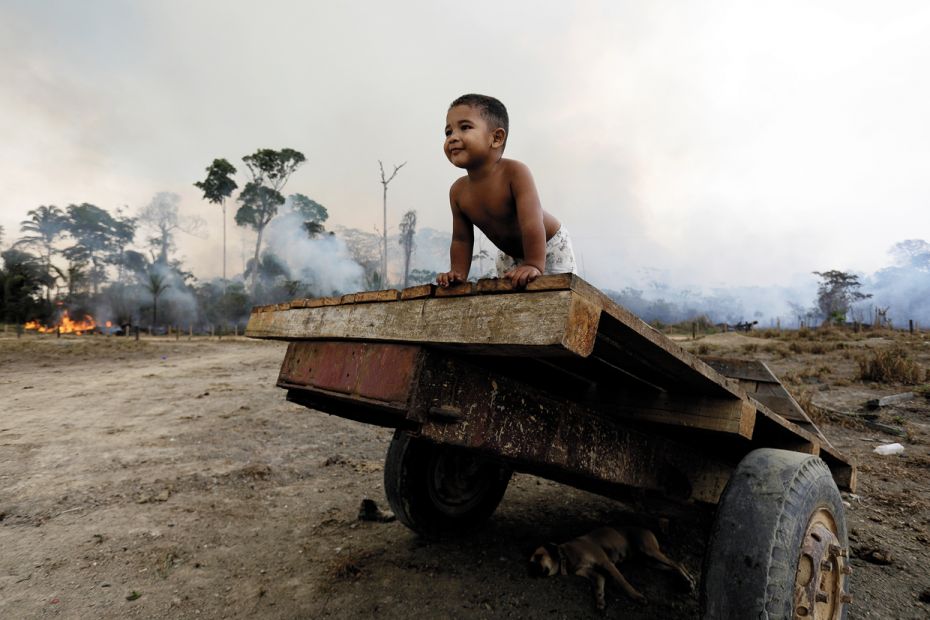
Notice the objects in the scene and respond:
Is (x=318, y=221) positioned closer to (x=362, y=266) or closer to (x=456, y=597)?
(x=362, y=266)

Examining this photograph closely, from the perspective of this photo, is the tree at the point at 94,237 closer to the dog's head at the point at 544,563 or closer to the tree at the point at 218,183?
the tree at the point at 218,183

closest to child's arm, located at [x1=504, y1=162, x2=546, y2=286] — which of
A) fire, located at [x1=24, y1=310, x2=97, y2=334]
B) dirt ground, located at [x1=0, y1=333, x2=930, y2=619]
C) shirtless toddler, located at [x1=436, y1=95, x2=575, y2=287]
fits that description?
shirtless toddler, located at [x1=436, y1=95, x2=575, y2=287]

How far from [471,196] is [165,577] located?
2.47 m

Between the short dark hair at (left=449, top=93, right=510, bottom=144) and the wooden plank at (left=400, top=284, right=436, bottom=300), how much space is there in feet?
2.54

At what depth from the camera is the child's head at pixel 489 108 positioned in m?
1.65

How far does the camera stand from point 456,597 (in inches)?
84.4

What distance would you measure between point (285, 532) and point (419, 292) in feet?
7.69

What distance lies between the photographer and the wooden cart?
1110mm

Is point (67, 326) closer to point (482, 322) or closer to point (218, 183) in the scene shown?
point (218, 183)

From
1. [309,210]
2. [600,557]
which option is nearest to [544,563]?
[600,557]

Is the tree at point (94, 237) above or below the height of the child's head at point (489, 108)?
above

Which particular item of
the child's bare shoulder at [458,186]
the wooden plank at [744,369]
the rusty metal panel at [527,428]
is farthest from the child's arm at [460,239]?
the wooden plank at [744,369]

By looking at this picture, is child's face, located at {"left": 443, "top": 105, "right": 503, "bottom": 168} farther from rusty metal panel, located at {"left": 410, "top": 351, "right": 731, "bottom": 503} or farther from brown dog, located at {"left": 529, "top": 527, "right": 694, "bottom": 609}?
brown dog, located at {"left": 529, "top": 527, "right": 694, "bottom": 609}

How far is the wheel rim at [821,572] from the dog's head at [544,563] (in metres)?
1.13
